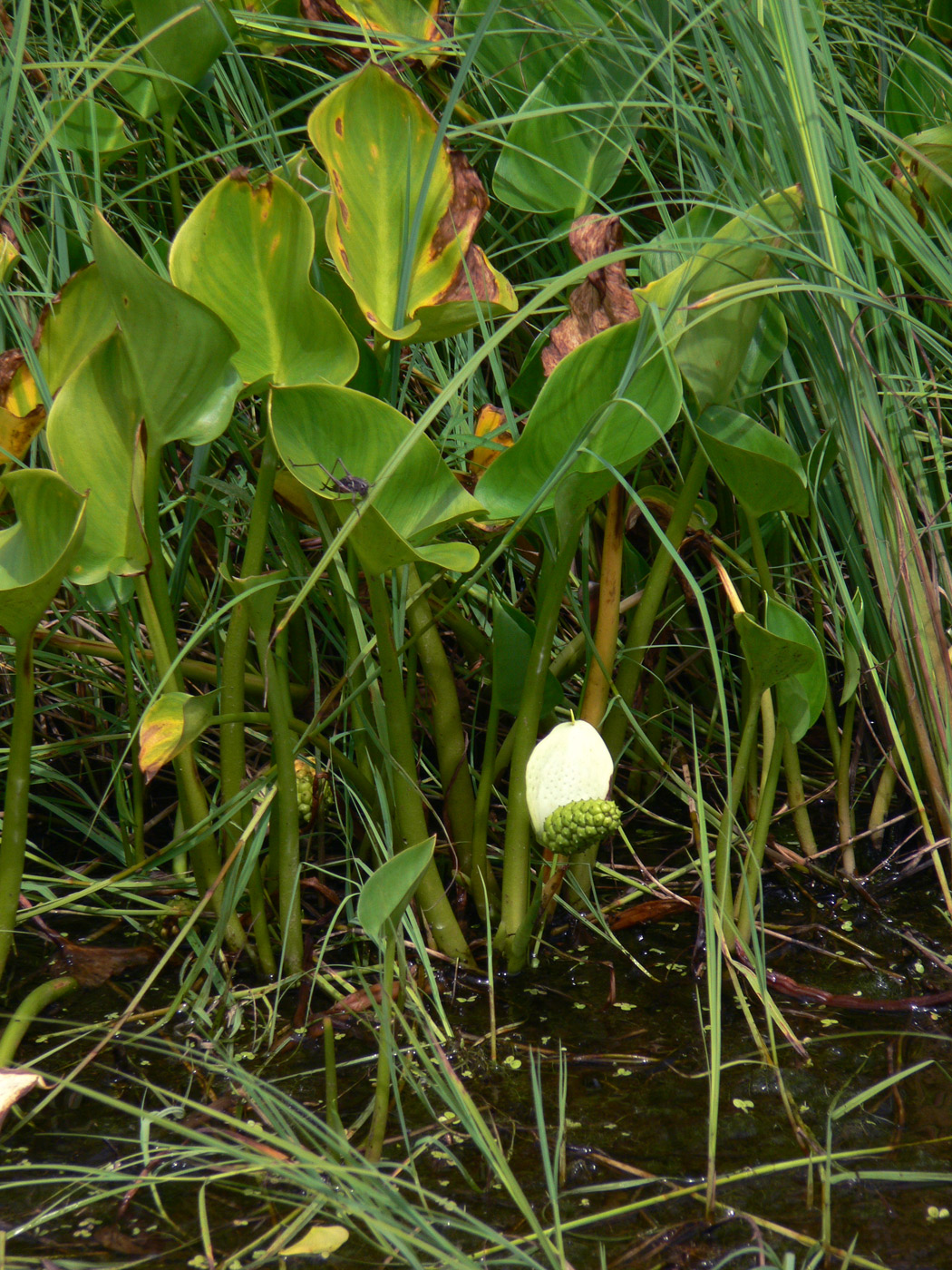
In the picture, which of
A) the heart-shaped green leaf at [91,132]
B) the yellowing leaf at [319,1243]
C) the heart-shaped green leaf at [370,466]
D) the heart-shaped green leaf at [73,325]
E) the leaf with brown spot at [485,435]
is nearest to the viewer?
the yellowing leaf at [319,1243]

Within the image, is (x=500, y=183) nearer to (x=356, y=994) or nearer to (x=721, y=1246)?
(x=356, y=994)

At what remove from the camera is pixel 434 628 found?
82 centimetres

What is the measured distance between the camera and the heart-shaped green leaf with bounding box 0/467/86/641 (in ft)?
1.97

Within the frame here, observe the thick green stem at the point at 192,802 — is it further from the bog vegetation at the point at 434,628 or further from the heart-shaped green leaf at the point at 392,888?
the heart-shaped green leaf at the point at 392,888

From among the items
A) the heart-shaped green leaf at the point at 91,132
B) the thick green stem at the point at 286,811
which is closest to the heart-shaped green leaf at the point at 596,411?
the thick green stem at the point at 286,811

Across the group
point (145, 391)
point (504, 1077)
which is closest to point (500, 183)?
point (145, 391)

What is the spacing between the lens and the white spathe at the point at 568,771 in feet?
2.14

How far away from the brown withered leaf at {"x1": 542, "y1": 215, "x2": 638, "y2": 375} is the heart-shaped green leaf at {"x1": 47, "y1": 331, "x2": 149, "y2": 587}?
0.30 meters

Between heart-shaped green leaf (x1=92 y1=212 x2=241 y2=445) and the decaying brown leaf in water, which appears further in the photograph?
the decaying brown leaf in water

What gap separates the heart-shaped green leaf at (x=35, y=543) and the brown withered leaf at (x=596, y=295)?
34cm

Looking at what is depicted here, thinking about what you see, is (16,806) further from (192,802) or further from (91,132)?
(91,132)

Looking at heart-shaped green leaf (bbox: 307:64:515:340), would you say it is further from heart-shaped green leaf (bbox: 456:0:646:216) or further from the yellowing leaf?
the yellowing leaf

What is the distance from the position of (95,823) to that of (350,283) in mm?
589

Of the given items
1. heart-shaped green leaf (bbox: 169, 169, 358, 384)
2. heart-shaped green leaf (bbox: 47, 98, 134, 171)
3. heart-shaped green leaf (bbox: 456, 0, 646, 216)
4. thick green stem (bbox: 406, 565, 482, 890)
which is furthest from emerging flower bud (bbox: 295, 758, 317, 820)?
heart-shaped green leaf (bbox: 47, 98, 134, 171)
